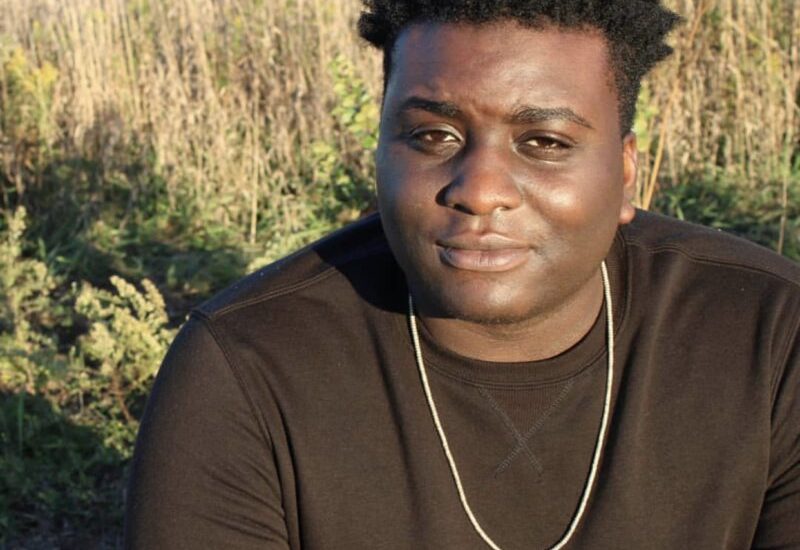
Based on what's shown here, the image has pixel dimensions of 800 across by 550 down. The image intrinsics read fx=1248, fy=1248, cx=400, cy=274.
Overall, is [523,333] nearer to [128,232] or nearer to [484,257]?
[484,257]

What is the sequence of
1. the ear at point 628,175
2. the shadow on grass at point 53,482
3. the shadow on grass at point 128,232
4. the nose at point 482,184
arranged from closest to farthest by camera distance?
the nose at point 482,184 → the ear at point 628,175 → the shadow on grass at point 53,482 → the shadow on grass at point 128,232

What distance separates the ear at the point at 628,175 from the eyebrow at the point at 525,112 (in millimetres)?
196

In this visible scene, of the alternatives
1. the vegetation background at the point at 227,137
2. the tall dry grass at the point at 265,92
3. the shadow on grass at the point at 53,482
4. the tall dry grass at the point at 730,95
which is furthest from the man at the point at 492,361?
the tall dry grass at the point at 730,95

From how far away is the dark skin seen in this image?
1.89m

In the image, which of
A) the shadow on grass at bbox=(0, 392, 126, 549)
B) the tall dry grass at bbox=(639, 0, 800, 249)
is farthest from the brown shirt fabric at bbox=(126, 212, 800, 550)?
the tall dry grass at bbox=(639, 0, 800, 249)

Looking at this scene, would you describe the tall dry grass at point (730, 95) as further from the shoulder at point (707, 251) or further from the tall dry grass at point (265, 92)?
the shoulder at point (707, 251)

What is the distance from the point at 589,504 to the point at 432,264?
48cm

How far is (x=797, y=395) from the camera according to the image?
2092 millimetres

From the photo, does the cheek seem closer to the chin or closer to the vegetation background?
the chin

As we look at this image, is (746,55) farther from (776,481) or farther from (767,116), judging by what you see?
(776,481)

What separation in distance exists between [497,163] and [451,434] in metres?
0.47

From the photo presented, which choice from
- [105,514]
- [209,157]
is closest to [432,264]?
[105,514]

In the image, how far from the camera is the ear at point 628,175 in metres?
2.12

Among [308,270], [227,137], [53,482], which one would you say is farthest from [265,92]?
[308,270]
